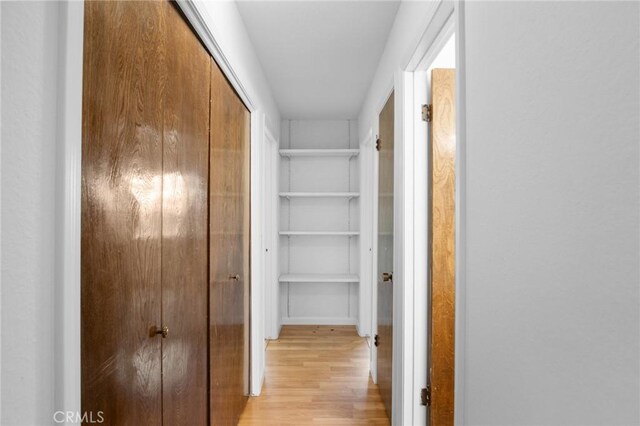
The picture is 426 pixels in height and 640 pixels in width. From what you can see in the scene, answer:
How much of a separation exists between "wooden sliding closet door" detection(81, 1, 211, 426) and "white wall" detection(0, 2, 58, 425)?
154mm

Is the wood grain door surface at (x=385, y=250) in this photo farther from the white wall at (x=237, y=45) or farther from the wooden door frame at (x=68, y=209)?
the wooden door frame at (x=68, y=209)

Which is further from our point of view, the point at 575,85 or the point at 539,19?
the point at 539,19

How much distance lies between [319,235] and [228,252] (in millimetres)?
2450

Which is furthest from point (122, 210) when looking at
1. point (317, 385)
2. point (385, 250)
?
point (317, 385)

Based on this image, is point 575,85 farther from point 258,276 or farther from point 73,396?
point 258,276

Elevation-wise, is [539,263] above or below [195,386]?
above

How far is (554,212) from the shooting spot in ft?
2.33

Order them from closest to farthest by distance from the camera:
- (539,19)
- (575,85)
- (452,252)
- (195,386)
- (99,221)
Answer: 1. (575,85)
2. (539,19)
3. (99,221)
4. (195,386)
5. (452,252)

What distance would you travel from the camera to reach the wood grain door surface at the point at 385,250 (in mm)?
2406

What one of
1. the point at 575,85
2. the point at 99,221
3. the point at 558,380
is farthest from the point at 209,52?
the point at 558,380

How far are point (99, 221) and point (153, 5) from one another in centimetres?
75

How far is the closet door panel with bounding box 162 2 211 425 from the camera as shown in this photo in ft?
4.29

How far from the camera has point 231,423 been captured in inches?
85.4

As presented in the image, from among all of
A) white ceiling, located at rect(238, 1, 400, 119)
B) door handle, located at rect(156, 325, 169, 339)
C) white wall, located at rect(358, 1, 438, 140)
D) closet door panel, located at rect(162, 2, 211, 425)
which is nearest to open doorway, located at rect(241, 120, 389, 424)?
white ceiling, located at rect(238, 1, 400, 119)
